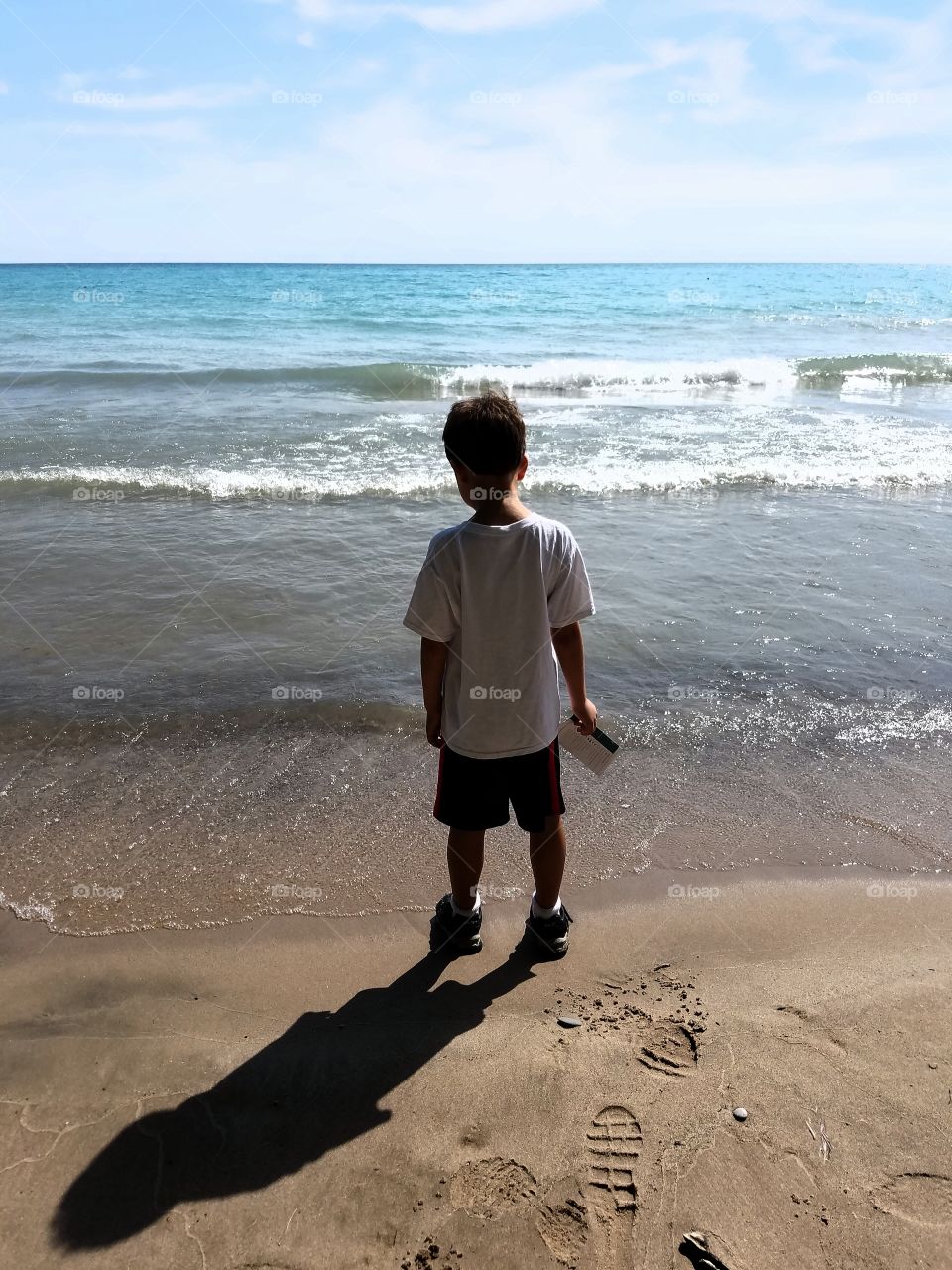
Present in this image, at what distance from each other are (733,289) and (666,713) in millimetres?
49692

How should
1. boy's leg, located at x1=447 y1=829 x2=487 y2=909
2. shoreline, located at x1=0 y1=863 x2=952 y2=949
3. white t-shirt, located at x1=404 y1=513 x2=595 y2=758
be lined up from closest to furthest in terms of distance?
white t-shirt, located at x1=404 y1=513 x2=595 y2=758 < boy's leg, located at x1=447 y1=829 x2=487 y2=909 < shoreline, located at x1=0 y1=863 x2=952 y2=949

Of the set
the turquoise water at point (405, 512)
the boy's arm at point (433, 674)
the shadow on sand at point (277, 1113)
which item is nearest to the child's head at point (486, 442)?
the boy's arm at point (433, 674)

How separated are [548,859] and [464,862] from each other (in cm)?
28

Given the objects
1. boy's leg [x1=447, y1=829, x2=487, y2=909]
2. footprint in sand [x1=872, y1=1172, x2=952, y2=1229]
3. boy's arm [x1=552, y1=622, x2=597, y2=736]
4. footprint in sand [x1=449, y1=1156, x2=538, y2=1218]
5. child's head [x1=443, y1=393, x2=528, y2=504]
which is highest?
child's head [x1=443, y1=393, x2=528, y2=504]

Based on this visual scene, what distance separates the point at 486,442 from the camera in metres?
2.40

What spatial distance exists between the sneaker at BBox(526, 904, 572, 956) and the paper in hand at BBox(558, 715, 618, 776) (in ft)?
1.72

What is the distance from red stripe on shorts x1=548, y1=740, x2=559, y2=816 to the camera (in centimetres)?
279

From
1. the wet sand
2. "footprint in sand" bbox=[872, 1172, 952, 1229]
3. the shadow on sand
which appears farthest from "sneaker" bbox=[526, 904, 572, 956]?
"footprint in sand" bbox=[872, 1172, 952, 1229]

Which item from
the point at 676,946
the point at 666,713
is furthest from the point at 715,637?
the point at 676,946

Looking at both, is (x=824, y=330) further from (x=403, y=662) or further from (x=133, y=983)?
(x=133, y=983)

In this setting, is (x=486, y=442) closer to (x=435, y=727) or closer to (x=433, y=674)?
(x=433, y=674)

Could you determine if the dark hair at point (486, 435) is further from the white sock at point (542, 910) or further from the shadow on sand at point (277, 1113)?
the shadow on sand at point (277, 1113)

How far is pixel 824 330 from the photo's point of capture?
27.8 m

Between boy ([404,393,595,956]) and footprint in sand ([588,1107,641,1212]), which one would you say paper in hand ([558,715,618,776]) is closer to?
boy ([404,393,595,956])
